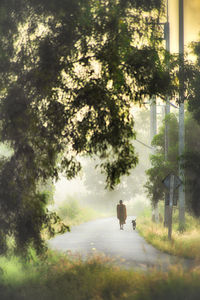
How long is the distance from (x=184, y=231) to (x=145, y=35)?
13320mm

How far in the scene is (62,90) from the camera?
948 cm

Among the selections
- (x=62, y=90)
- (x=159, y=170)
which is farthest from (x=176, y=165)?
(x=62, y=90)

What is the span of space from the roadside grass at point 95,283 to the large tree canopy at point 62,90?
88 cm

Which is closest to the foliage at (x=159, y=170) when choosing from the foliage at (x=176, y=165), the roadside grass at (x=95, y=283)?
the foliage at (x=176, y=165)

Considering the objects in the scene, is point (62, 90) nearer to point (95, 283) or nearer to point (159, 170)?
point (95, 283)

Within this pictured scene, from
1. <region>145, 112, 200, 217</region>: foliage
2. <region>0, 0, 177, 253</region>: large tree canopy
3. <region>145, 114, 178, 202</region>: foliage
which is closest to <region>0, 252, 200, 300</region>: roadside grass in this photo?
<region>0, 0, 177, 253</region>: large tree canopy

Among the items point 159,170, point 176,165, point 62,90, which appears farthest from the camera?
point 176,165

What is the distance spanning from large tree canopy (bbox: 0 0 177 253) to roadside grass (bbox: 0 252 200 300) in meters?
0.88

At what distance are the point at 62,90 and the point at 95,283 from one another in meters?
3.81

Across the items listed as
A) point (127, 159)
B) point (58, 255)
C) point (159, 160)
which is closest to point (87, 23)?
point (127, 159)

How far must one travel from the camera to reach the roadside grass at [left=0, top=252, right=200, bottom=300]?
A: 8.18 metres

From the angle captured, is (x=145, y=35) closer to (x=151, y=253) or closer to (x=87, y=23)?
(x=87, y=23)

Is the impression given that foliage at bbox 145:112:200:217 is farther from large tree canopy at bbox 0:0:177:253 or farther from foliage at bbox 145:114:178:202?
large tree canopy at bbox 0:0:177:253

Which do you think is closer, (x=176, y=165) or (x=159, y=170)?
(x=159, y=170)
